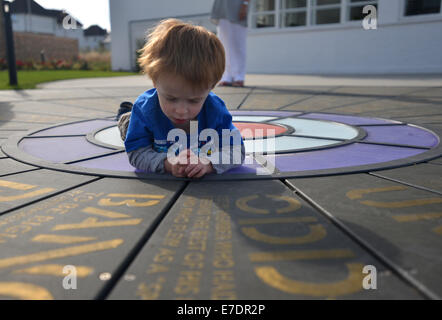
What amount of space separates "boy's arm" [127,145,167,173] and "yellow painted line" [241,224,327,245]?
0.65 m

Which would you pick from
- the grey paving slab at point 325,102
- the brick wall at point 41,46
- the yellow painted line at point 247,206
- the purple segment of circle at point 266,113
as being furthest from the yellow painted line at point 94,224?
the brick wall at point 41,46

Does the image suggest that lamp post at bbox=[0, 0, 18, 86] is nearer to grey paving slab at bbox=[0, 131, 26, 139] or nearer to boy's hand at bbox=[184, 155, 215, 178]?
grey paving slab at bbox=[0, 131, 26, 139]

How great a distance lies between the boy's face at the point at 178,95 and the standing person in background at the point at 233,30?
484cm

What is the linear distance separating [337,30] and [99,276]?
1011cm

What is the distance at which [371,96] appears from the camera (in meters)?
4.55

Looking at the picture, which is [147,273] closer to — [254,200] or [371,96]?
[254,200]

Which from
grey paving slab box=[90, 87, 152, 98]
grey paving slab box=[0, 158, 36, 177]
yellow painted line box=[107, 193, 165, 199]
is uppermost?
grey paving slab box=[90, 87, 152, 98]

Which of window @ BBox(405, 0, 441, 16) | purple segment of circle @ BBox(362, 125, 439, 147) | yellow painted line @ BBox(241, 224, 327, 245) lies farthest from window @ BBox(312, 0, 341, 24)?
yellow painted line @ BBox(241, 224, 327, 245)

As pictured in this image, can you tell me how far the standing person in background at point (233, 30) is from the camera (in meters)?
5.99

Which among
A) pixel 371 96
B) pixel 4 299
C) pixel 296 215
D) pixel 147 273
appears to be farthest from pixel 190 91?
pixel 371 96

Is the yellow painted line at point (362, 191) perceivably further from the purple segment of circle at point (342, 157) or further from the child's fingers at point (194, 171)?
the child's fingers at point (194, 171)

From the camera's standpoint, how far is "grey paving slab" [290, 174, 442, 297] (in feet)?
2.92

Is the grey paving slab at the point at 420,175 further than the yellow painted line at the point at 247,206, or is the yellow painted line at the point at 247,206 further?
the grey paving slab at the point at 420,175

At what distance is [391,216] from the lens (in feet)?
3.82
